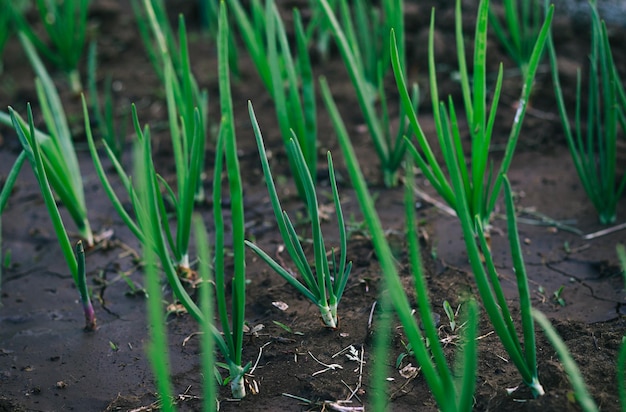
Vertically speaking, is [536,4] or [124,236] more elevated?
[536,4]

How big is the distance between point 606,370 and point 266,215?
1098 mm

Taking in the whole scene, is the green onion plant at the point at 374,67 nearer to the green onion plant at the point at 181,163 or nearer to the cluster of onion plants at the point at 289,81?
the cluster of onion plants at the point at 289,81

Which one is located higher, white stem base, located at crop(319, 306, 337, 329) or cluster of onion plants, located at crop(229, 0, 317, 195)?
cluster of onion plants, located at crop(229, 0, 317, 195)

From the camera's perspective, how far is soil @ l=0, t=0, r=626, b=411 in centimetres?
155

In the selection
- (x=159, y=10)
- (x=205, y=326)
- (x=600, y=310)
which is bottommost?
(x=600, y=310)

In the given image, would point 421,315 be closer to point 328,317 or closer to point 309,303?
point 328,317

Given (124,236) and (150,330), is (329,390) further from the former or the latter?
(124,236)

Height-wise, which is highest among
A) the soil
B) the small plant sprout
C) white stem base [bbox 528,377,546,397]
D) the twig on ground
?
the small plant sprout

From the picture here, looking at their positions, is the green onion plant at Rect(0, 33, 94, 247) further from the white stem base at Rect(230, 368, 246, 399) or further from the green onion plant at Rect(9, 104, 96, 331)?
the white stem base at Rect(230, 368, 246, 399)

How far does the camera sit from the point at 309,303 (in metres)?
1.86

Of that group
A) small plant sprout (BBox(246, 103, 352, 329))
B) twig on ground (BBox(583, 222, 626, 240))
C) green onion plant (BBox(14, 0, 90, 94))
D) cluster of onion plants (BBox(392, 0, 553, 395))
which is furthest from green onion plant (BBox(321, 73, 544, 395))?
green onion plant (BBox(14, 0, 90, 94))

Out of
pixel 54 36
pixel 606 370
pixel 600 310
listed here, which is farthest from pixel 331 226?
pixel 54 36

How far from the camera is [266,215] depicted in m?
2.25

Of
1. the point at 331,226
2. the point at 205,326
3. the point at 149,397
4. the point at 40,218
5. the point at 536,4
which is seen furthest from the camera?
the point at 536,4
